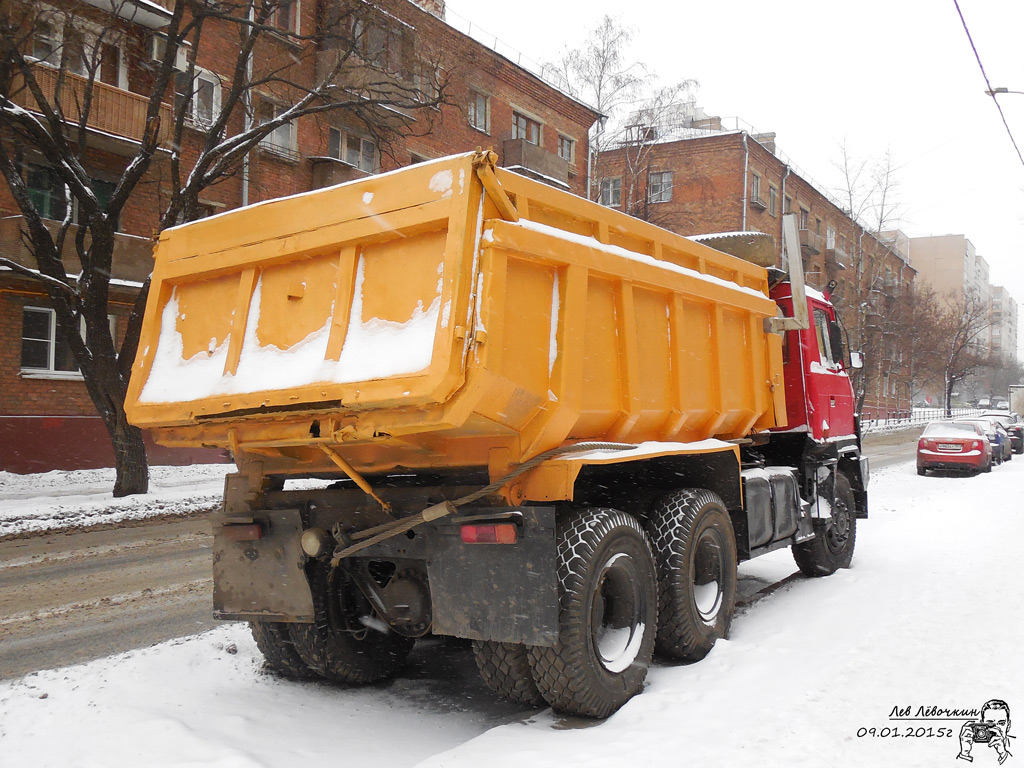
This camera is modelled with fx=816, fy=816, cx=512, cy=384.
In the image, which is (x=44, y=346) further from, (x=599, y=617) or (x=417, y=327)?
(x=599, y=617)

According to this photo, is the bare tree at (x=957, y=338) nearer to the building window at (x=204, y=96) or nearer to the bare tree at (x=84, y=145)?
the building window at (x=204, y=96)

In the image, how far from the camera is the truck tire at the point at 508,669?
4219 millimetres

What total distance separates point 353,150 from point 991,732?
2346 cm

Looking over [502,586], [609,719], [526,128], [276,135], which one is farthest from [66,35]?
[526,128]

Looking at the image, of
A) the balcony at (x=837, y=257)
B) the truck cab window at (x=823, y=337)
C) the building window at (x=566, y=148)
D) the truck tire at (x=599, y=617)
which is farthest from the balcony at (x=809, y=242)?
the truck tire at (x=599, y=617)

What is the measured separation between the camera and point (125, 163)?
19453 mm

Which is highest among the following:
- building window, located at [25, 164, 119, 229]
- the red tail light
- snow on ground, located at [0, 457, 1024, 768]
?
building window, located at [25, 164, 119, 229]

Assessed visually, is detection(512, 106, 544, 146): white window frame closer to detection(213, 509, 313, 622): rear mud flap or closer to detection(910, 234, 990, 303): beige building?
detection(213, 509, 313, 622): rear mud flap

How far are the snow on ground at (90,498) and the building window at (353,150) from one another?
1008cm

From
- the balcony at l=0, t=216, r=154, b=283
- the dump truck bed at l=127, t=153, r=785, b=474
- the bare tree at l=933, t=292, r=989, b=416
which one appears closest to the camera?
the dump truck bed at l=127, t=153, r=785, b=474

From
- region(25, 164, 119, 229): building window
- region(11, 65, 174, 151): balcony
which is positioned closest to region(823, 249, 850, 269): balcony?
region(11, 65, 174, 151): balcony

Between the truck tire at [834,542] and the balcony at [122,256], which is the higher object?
the balcony at [122,256]

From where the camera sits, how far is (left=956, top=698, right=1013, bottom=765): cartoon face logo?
3.52 meters

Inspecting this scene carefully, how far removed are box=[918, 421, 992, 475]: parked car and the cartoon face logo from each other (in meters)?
18.8
